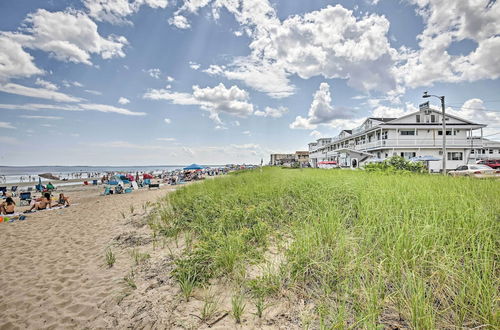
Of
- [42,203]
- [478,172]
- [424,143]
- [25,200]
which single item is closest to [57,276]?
[42,203]

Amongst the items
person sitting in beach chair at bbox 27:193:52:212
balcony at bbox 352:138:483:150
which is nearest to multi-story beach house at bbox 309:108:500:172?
balcony at bbox 352:138:483:150

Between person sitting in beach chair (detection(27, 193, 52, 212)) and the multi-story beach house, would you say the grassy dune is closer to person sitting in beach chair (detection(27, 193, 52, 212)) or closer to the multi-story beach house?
person sitting in beach chair (detection(27, 193, 52, 212))

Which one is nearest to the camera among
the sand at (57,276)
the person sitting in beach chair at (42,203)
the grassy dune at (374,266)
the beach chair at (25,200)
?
the grassy dune at (374,266)

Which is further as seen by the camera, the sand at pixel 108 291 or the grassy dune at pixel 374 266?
the sand at pixel 108 291

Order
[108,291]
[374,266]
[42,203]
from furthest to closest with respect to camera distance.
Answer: [42,203], [108,291], [374,266]

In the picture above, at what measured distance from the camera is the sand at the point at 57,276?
3.18 m

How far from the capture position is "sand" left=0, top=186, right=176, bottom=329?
10.4 feet

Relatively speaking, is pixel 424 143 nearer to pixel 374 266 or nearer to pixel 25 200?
pixel 374 266

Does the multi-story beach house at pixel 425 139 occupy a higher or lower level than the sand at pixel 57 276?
higher

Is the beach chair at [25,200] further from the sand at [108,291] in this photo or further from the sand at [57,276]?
the sand at [108,291]

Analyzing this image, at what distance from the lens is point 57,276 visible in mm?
4387

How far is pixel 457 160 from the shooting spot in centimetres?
2769

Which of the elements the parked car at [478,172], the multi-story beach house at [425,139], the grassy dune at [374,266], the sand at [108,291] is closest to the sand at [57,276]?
the sand at [108,291]

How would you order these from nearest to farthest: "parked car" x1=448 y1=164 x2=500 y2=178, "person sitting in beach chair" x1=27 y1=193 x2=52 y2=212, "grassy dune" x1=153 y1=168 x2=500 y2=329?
→ 1. "grassy dune" x1=153 y1=168 x2=500 y2=329
2. "person sitting in beach chair" x1=27 y1=193 x2=52 y2=212
3. "parked car" x1=448 y1=164 x2=500 y2=178
